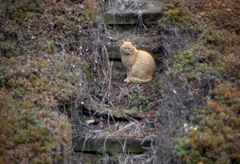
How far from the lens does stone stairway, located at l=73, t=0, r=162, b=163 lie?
4734mm

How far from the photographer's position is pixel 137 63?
17.9 ft

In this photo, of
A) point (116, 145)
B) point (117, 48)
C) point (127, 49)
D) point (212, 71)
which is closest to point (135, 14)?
point (117, 48)

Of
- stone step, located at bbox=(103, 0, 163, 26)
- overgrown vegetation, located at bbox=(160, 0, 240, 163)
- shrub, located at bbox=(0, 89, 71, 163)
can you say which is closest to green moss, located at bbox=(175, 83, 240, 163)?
overgrown vegetation, located at bbox=(160, 0, 240, 163)

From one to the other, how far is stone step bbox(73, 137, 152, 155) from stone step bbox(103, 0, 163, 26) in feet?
7.22

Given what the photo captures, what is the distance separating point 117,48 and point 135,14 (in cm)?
69

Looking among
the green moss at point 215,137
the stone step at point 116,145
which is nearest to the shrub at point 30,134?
the stone step at point 116,145

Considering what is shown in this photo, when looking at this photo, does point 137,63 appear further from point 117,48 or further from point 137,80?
point 117,48

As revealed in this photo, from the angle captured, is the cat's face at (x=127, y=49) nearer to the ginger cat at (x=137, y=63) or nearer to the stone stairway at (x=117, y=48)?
the ginger cat at (x=137, y=63)

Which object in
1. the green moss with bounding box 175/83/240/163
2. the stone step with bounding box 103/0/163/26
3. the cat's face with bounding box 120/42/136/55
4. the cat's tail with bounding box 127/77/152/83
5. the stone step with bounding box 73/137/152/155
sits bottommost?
the stone step with bounding box 73/137/152/155

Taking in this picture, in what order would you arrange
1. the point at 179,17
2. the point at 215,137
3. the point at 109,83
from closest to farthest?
1. the point at 215,137
2. the point at 109,83
3. the point at 179,17

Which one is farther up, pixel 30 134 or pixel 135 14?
pixel 135 14

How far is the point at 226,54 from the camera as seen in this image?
5109 mm

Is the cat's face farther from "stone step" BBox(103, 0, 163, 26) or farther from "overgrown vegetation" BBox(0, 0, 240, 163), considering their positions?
"stone step" BBox(103, 0, 163, 26)

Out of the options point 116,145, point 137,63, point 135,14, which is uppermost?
point 135,14
